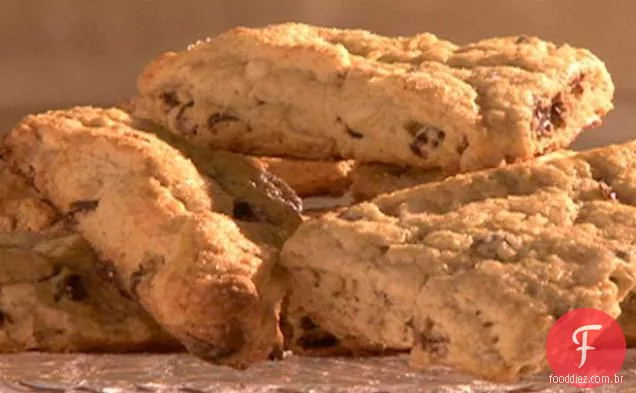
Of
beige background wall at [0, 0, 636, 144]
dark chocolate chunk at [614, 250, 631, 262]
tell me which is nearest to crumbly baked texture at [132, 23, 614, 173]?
dark chocolate chunk at [614, 250, 631, 262]

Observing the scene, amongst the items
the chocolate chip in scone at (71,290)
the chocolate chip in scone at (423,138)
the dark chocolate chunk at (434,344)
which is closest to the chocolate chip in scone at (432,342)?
the dark chocolate chunk at (434,344)

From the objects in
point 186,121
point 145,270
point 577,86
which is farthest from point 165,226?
point 577,86

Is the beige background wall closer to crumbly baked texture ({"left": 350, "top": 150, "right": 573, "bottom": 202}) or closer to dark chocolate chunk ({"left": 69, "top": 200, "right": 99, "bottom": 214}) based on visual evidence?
crumbly baked texture ({"left": 350, "top": 150, "right": 573, "bottom": 202})

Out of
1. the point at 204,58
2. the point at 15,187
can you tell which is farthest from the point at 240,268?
the point at 15,187

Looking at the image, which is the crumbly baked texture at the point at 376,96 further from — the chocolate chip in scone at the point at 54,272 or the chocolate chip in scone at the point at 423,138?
the chocolate chip in scone at the point at 54,272

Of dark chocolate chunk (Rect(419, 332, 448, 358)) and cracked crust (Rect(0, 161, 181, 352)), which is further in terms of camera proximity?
cracked crust (Rect(0, 161, 181, 352))
